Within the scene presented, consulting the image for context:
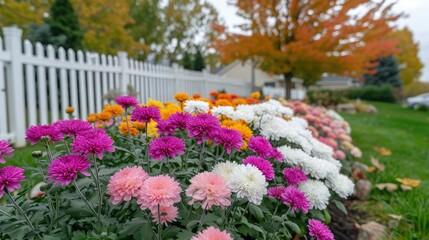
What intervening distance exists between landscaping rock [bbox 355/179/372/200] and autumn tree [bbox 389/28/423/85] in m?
36.9

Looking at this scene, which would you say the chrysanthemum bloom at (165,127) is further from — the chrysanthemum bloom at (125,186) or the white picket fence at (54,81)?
the white picket fence at (54,81)

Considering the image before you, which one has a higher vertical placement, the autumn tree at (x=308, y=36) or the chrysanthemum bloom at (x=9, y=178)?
the autumn tree at (x=308, y=36)

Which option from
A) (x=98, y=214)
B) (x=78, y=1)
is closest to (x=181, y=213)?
(x=98, y=214)

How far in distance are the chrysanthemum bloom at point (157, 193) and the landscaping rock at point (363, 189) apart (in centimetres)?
240

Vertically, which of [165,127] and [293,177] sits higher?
[165,127]

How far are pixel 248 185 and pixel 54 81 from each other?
4206 millimetres

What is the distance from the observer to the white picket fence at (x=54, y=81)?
4.01 meters

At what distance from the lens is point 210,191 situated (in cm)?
94

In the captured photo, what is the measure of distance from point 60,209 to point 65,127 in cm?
38

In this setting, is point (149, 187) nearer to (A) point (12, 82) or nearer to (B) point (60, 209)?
(B) point (60, 209)

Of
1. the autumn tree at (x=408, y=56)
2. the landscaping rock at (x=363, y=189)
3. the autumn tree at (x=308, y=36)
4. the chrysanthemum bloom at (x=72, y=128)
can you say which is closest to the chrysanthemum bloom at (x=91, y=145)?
the chrysanthemum bloom at (x=72, y=128)

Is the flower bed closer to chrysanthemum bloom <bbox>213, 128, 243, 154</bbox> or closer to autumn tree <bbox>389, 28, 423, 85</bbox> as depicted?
chrysanthemum bloom <bbox>213, 128, 243, 154</bbox>

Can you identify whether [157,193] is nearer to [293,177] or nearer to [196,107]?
[293,177]

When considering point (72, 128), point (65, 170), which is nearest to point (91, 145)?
point (65, 170)
